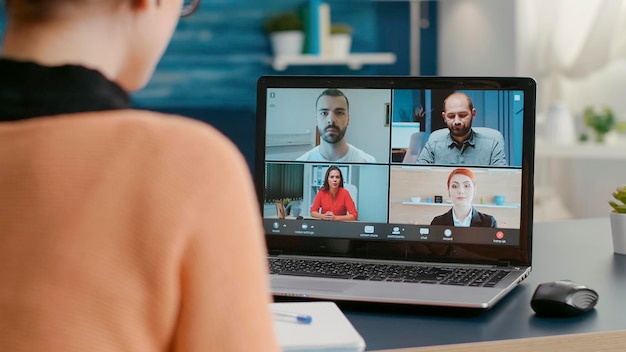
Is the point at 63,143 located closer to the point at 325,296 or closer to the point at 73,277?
the point at 73,277

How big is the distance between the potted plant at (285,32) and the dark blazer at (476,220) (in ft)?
9.68

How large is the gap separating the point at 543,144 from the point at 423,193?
8.72ft

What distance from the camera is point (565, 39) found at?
4.07 m

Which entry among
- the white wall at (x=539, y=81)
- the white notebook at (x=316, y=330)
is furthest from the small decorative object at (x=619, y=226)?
the white wall at (x=539, y=81)

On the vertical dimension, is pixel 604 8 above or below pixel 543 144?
above

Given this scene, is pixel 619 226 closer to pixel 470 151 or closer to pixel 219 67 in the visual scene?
pixel 470 151

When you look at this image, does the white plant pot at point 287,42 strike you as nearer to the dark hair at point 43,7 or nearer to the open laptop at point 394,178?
the open laptop at point 394,178

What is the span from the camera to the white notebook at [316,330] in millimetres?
991

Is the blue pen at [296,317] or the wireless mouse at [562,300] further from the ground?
the wireless mouse at [562,300]

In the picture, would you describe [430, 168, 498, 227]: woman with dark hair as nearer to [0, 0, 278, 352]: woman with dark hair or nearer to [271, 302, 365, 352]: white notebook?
[271, 302, 365, 352]: white notebook

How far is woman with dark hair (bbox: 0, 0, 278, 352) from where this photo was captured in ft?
1.86

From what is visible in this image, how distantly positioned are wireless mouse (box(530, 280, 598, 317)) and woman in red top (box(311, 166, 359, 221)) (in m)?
0.38

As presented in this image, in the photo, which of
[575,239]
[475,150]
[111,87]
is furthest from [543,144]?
[111,87]

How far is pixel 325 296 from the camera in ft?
4.04
